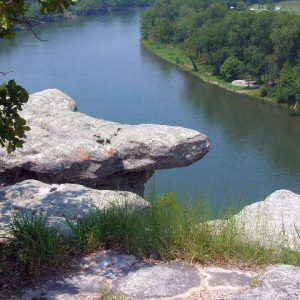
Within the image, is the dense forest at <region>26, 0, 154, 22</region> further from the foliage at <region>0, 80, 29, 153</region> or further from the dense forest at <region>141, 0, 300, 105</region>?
the foliage at <region>0, 80, 29, 153</region>

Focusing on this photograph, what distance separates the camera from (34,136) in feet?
25.1

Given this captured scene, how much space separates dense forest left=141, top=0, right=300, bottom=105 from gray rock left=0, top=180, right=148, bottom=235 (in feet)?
134

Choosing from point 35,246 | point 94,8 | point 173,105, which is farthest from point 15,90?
point 94,8

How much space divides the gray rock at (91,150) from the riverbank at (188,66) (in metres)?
39.3

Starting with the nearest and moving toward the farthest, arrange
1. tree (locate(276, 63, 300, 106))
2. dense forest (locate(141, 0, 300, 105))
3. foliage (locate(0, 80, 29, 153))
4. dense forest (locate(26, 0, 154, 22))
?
1. foliage (locate(0, 80, 29, 153))
2. tree (locate(276, 63, 300, 106))
3. dense forest (locate(141, 0, 300, 105))
4. dense forest (locate(26, 0, 154, 22))

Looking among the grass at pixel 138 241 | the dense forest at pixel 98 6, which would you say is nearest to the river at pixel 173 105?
the grass at pixel 138 241

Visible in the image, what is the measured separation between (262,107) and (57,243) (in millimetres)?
41776

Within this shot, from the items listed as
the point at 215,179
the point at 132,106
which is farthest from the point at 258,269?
the point at 132,106

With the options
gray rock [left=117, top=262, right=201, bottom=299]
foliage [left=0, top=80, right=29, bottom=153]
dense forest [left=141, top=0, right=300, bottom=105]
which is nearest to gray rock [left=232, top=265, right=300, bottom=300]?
gray rock [left=117, top=262, right=201, bottom=299]

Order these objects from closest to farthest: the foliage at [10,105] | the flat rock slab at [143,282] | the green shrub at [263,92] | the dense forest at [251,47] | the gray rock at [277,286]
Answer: the gray rock at [277,286], the flat rock slab at [143,282], the foliage at [10,105], the green shrub at [263,92], the dense forest at [251,47]

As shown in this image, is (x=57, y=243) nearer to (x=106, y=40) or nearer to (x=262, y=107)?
(x=262, y=107)

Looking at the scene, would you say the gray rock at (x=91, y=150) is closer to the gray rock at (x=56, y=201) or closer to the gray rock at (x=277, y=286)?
the gray rock at (x=56, y=201)

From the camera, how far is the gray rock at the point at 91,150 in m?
7.30

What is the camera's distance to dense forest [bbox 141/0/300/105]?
4831 centimetres
